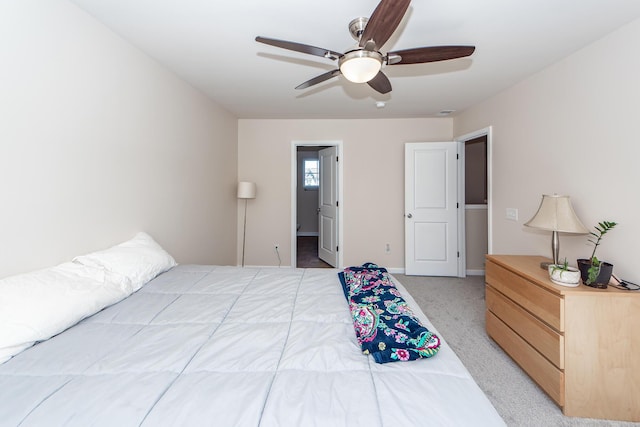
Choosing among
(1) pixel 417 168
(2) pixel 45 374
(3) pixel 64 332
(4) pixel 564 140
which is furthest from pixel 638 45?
(3) pixel 64 332

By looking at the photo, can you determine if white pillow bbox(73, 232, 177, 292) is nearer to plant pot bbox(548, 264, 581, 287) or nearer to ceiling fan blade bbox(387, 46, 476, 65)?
ceiling fan blade bbox(387, 46, 476, 65)

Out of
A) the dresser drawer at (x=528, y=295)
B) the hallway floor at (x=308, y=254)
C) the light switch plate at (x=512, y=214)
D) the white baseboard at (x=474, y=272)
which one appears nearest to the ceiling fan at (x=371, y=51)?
the dresser drawer at (x=528, y=295)

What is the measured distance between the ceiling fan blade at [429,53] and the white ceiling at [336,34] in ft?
0.95

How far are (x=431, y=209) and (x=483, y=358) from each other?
2.29 m

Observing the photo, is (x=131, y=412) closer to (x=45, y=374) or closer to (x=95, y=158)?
(x=45, y=374)

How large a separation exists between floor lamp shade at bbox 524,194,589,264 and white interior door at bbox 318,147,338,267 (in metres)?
2.70

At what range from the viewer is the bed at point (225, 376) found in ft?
2.38

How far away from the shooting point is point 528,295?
182 cm

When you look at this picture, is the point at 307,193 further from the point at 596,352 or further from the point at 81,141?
the point at 596,352

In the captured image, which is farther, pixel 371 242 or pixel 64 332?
pixel 371 242

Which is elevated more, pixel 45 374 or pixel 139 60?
pixel 139 60

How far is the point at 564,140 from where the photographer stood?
2195mm

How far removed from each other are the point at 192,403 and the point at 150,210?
201 centimetres

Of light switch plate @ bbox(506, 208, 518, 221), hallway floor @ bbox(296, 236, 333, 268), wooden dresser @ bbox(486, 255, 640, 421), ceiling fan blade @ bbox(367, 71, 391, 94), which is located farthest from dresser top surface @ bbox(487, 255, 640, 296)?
hallway floor @ bbox(296, 236, 333, 268)
